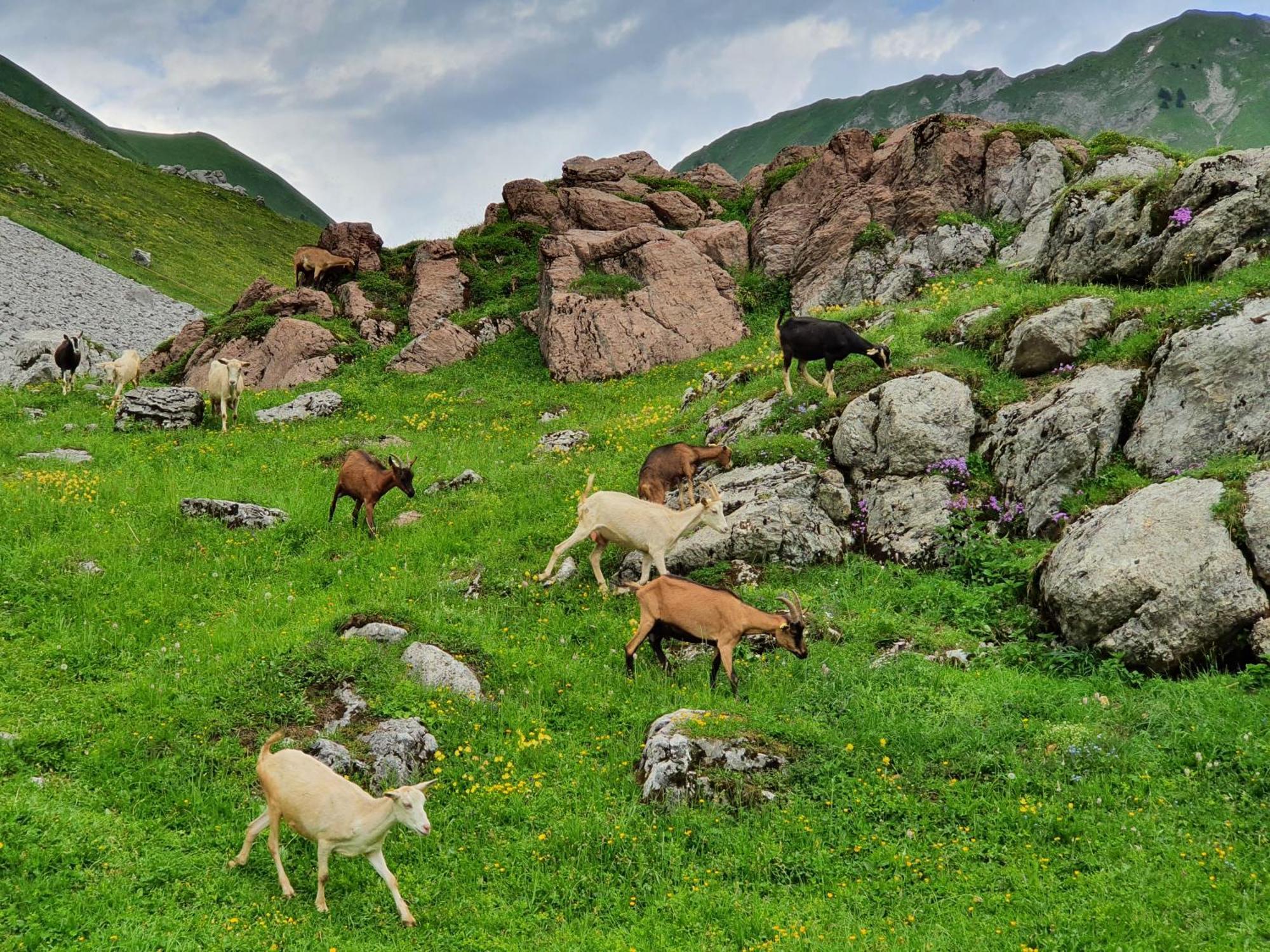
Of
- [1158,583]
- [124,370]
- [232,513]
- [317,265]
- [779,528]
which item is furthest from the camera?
[317,265]

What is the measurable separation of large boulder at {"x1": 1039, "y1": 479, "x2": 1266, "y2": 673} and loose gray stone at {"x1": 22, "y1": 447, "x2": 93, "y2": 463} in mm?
21469

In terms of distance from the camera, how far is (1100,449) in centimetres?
1423

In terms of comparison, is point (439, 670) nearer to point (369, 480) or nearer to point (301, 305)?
point (369, 480)

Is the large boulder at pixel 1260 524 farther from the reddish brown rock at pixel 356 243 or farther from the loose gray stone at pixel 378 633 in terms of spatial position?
the reddish brown rock at pixel 356 243

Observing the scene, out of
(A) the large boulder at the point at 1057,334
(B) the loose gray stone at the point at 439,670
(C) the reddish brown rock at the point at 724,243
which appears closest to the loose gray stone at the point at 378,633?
(B) the loose gray stone at the point at 439,670

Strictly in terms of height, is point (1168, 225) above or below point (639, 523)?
above

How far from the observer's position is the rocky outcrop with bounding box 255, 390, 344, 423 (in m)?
25.5

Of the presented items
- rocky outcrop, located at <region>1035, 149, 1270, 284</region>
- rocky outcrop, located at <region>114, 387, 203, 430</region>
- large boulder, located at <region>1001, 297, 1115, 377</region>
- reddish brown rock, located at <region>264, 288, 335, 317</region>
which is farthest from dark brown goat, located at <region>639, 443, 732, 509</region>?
reddish brown rock, located at <region>264, 288, 335, 317</region>

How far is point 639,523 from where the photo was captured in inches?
562

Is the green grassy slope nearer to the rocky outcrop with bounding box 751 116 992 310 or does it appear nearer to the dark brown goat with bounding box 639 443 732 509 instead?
the rocky outcrop with bounding box 751 116 992 310

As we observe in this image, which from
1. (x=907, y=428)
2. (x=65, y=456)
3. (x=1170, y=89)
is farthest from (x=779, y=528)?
(x=1170, y=89)

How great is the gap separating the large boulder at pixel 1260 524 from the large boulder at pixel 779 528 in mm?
6049

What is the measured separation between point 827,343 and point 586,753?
11662 millimetres

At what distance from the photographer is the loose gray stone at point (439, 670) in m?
11.3
